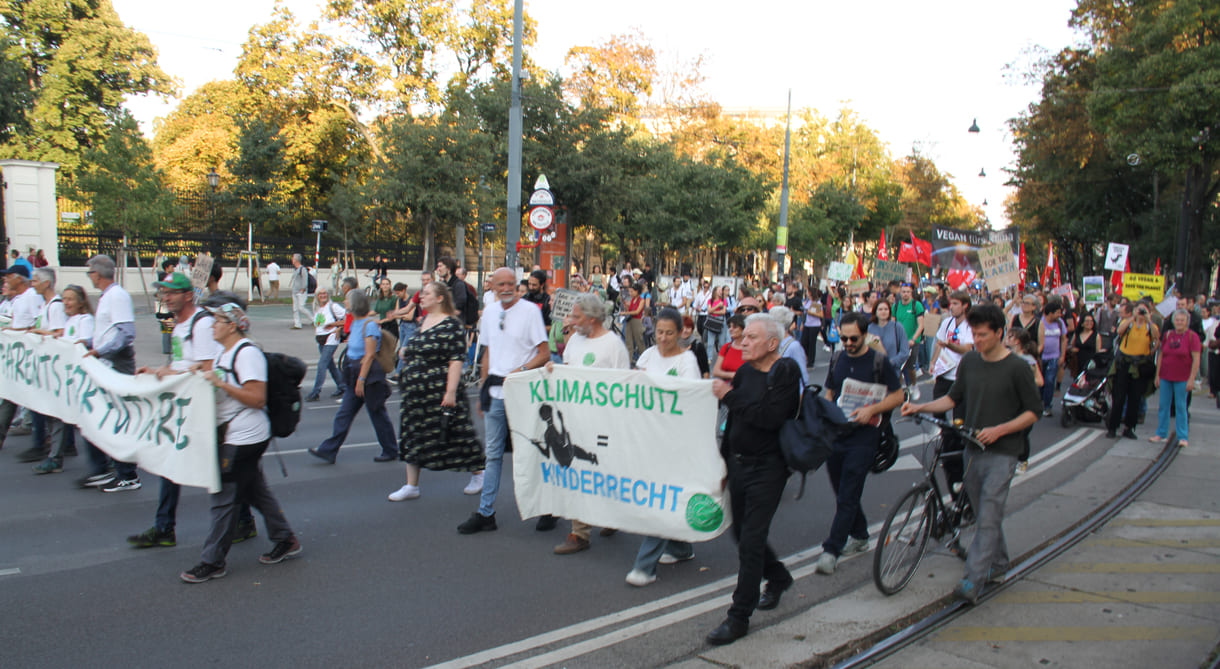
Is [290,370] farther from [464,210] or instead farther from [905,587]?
[464,210]

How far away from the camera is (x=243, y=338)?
207 inches

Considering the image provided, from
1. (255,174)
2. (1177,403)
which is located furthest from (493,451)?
(255,174)

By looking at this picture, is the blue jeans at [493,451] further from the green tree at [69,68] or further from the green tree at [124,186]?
the green tree at [69,68]

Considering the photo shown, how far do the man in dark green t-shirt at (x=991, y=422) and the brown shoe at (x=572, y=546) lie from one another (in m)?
2.34

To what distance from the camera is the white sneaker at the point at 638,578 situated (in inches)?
207

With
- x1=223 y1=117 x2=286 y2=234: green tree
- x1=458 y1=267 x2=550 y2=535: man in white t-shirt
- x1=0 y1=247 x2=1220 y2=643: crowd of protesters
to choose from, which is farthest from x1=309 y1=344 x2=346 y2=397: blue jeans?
x1=223 y1=117 x2=286 y2=234: green tree

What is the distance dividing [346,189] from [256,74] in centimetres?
853

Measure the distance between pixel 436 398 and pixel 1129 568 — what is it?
4901 millimetres

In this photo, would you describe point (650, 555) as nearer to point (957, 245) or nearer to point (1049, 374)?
point (1049, 374)

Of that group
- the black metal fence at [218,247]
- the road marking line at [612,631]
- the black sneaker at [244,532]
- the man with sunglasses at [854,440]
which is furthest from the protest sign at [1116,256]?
the black metal fence at [218,247]

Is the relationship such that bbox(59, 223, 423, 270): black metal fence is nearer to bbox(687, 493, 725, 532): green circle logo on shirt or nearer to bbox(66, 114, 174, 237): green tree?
bbox(66, 114, 174, 237): green tree

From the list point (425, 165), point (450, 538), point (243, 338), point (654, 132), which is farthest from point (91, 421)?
point (654, 132)

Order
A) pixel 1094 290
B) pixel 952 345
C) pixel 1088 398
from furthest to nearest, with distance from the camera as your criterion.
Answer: pixel 1094 290
pixel 1088 398
pixel 952 345

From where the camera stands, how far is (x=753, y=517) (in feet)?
14.3
